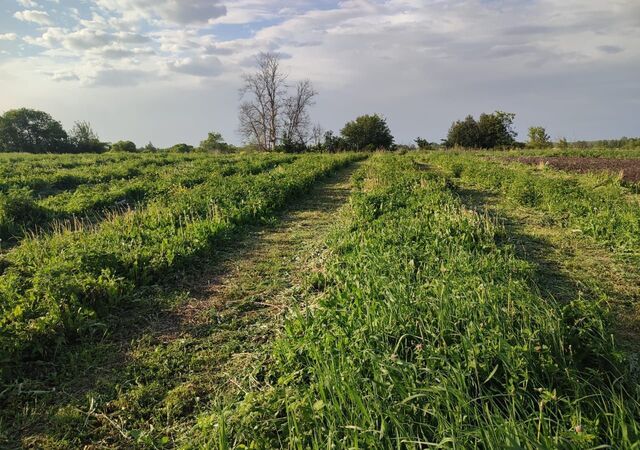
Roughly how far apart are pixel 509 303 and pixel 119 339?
12.4ft

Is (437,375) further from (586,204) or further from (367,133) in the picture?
(367,133)

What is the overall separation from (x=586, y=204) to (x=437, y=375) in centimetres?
843

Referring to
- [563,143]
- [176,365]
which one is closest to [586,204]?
[176,365]

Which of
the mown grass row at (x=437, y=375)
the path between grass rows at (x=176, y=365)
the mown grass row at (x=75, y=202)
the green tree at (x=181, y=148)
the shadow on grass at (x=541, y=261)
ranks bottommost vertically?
the path between grass rows at (x=176, y=365)

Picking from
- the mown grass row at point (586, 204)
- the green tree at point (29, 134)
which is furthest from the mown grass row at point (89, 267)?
the green tree at point (29, 134)

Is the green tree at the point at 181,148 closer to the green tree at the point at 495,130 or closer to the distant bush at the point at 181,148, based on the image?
the distant bush at the point at 181,148

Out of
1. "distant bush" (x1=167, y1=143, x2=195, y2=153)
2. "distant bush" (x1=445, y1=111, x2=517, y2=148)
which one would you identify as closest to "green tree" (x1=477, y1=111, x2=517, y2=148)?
"distant bush" (x1=445, y1=111, x2=517, y2=148)

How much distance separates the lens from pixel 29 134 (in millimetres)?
48031

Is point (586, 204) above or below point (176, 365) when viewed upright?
above

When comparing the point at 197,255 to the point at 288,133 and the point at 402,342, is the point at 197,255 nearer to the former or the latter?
the point at 402,342

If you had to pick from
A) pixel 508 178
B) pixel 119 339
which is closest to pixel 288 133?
pixel 508 178

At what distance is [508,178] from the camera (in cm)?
1443

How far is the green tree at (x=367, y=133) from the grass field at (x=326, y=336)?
1834 inches

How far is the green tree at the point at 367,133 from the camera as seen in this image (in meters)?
54.1
